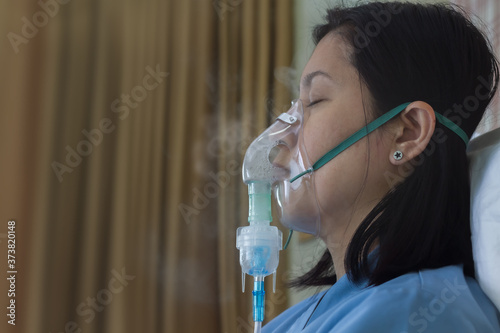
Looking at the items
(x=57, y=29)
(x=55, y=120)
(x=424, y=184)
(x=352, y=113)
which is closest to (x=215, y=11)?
(x=57, y=29)

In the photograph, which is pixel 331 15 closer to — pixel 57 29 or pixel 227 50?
pixel 227 50

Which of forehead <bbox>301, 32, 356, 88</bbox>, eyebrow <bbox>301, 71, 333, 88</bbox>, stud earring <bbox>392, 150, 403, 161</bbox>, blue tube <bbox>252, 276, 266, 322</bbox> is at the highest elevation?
forehead <bbox>301, 32, 356, 88</bbox>

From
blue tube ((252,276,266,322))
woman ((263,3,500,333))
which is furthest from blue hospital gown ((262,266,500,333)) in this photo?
blue tube ((252,276,266,322))

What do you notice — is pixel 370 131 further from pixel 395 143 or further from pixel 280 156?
pixel 280 156

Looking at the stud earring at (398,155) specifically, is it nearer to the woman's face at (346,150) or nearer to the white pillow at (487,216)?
the woman's face at (346,150)

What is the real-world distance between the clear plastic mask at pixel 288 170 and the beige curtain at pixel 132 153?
1.03 m

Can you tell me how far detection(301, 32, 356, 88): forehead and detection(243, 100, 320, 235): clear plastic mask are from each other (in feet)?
0.25

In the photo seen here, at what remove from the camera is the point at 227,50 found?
236 centimetres

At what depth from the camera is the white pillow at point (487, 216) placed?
90cm

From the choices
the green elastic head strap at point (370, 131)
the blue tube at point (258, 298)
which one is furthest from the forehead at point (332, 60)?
the blue tube at point (258, 298)

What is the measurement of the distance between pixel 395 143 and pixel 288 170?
22 centimetres

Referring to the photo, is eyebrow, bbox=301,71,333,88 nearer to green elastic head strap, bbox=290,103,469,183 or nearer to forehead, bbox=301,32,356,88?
forehead, bbox=301,32,356,88

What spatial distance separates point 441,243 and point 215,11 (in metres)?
1.67

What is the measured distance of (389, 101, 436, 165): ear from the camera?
1.05 metres
